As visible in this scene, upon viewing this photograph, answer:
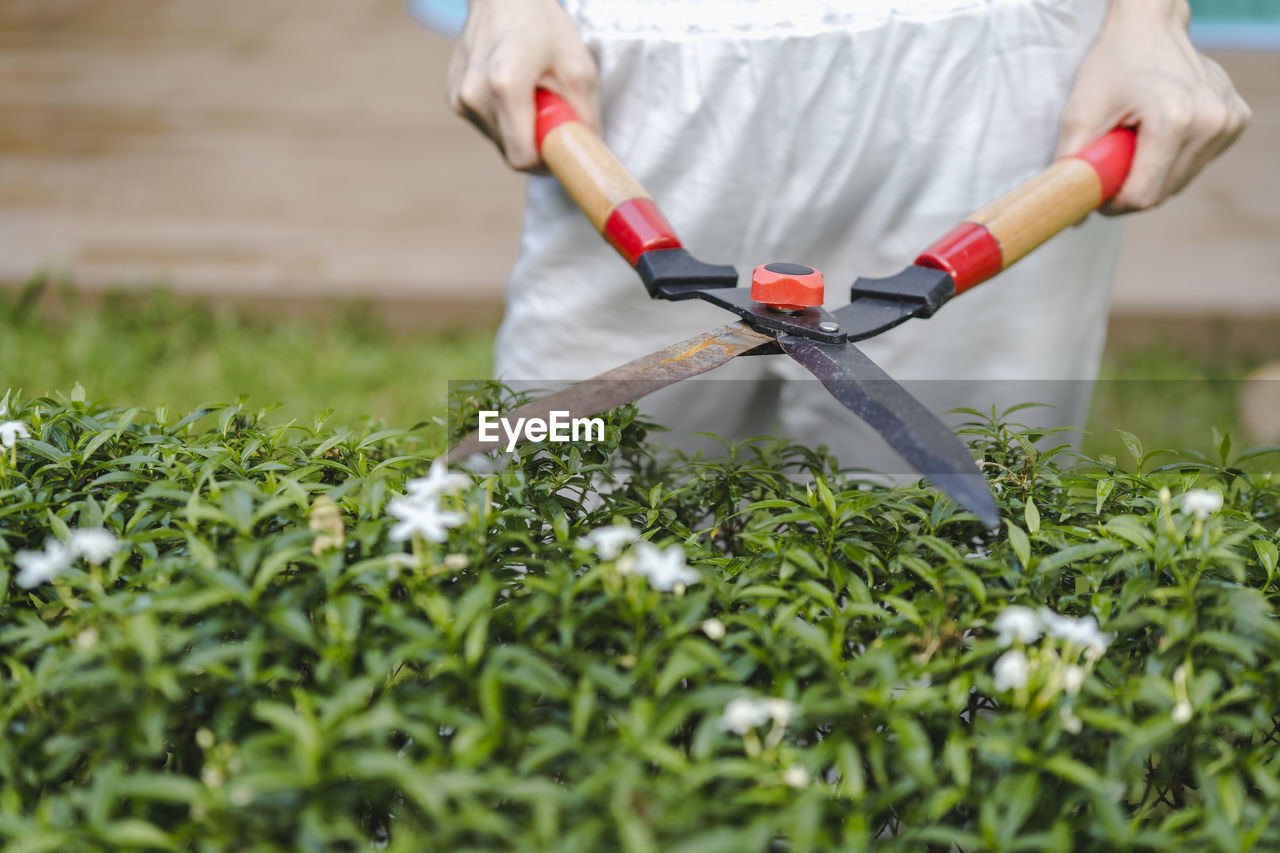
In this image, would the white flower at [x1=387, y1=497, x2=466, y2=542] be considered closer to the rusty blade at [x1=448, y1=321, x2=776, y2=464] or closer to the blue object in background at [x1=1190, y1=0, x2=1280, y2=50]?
the rusty blade at [x1=448, y1=321, x2=776, y2=464]

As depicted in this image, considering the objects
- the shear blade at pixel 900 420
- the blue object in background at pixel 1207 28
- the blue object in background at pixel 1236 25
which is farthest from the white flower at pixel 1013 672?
the blue object in background at pixel 1236 25

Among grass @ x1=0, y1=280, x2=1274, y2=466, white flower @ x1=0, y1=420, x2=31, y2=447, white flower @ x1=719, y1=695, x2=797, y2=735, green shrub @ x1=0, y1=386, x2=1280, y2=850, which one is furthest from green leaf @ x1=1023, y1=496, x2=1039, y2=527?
grass @ x1=0, y1=280, x2=1274, y2=466

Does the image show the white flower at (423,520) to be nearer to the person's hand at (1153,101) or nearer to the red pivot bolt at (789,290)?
the red pivot bolt at (789,290)

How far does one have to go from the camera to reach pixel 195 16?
614 centimetres

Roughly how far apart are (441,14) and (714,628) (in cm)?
658

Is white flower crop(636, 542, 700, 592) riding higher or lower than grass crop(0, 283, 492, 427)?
higher

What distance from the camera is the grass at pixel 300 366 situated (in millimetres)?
2900

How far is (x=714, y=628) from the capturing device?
889 mm

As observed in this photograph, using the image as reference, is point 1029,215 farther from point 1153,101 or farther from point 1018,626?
point 1018,626

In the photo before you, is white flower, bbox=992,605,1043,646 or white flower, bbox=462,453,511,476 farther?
white flower, bbox=462,453,511,476

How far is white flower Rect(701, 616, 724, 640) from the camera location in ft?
2.91

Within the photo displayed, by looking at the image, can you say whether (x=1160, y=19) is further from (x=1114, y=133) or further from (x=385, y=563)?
(x=385, y=563)

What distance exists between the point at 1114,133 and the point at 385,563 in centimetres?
103

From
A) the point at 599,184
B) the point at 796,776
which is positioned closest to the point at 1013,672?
the point at 796,776
